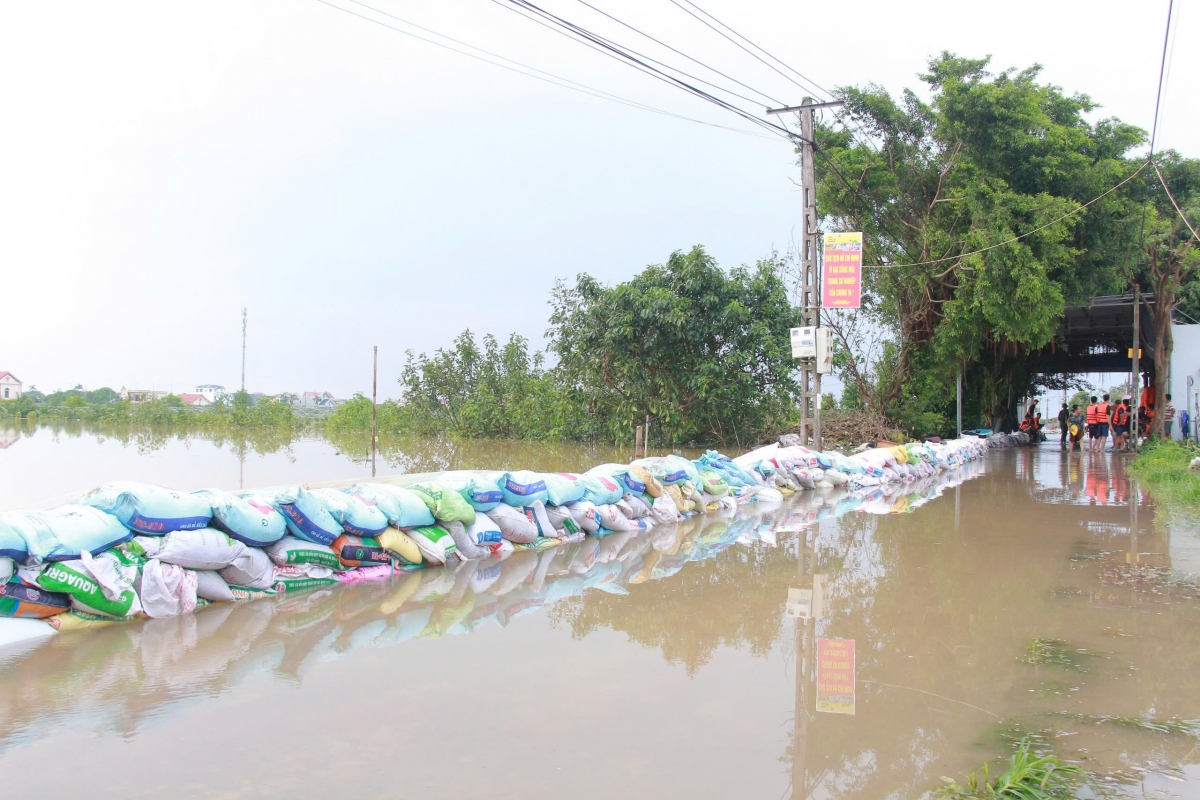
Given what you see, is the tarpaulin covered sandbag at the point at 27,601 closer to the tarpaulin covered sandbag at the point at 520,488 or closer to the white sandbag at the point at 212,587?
the white sandbag at the point at 212,587

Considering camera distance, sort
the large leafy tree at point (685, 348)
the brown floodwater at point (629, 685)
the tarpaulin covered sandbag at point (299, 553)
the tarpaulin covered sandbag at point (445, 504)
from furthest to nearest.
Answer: the large leafy tree at point (685, 348)
the tarpaulin covered sandbag at point (445, 504)
the tarpaulin covered sandbag at point (299, 553)
the brown floodwater at point (629, 685)

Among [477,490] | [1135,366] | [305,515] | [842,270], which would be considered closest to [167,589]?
[305,515]

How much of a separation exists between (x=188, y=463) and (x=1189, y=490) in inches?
457

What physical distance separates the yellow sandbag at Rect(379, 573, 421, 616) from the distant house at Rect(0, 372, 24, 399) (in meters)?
23.7

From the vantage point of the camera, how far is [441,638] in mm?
3387

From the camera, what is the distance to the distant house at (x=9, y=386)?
2286 centimetres

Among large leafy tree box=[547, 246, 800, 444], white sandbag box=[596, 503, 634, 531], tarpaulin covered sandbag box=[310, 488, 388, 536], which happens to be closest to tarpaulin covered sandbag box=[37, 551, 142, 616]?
tarpaulin covered sandbag box=[310, 488, 388, 536]

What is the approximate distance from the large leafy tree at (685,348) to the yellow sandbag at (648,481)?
669 cm

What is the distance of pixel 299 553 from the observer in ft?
13.5

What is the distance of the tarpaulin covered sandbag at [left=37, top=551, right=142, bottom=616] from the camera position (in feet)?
10.8

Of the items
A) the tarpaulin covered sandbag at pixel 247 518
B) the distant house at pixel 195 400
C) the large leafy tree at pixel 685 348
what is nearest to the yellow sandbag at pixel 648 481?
the tarpaulin covered sandbag at pixel 247 518

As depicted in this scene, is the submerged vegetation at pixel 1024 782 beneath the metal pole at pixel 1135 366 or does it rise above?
beneath

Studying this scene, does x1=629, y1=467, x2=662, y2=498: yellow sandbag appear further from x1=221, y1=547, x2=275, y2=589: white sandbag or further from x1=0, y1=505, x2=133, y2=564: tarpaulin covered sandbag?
x1=0, y1=505, x2=133, y2=564: tarpaulin covered sandbag

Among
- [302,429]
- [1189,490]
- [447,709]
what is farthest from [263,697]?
[302,429]
